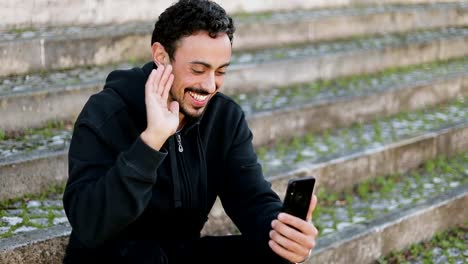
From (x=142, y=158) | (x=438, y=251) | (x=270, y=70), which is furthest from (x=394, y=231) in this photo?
(x=142, y=158)

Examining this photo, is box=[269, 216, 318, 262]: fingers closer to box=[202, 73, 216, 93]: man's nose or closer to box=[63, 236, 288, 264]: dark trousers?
box=[63, 236, 288, 264]: dark trousers

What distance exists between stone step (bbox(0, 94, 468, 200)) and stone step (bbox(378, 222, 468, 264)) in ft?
2.37

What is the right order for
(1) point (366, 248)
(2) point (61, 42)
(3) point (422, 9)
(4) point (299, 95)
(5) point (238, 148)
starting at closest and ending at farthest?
(5) point (238, 148), (1) point (366, 248), (2) point (61, 42), (4) point (299, 95), (3) point (422, 9)

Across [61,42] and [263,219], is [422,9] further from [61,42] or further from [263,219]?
[263,219]

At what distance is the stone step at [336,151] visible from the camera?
14.3ft

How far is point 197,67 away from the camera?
3.11 meters

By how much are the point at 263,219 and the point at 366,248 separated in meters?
1.64

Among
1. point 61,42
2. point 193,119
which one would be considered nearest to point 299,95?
point 61,42

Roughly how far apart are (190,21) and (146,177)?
75 centimetres

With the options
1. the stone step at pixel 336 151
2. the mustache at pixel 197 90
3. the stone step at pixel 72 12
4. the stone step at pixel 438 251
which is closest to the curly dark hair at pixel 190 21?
the mustache at pixel 197 90

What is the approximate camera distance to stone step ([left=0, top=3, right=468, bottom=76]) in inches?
221

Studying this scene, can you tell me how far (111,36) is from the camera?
6.06 m

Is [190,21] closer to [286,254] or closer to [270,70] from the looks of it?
[286,254]

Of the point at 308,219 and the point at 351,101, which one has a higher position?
the point at 308,219
